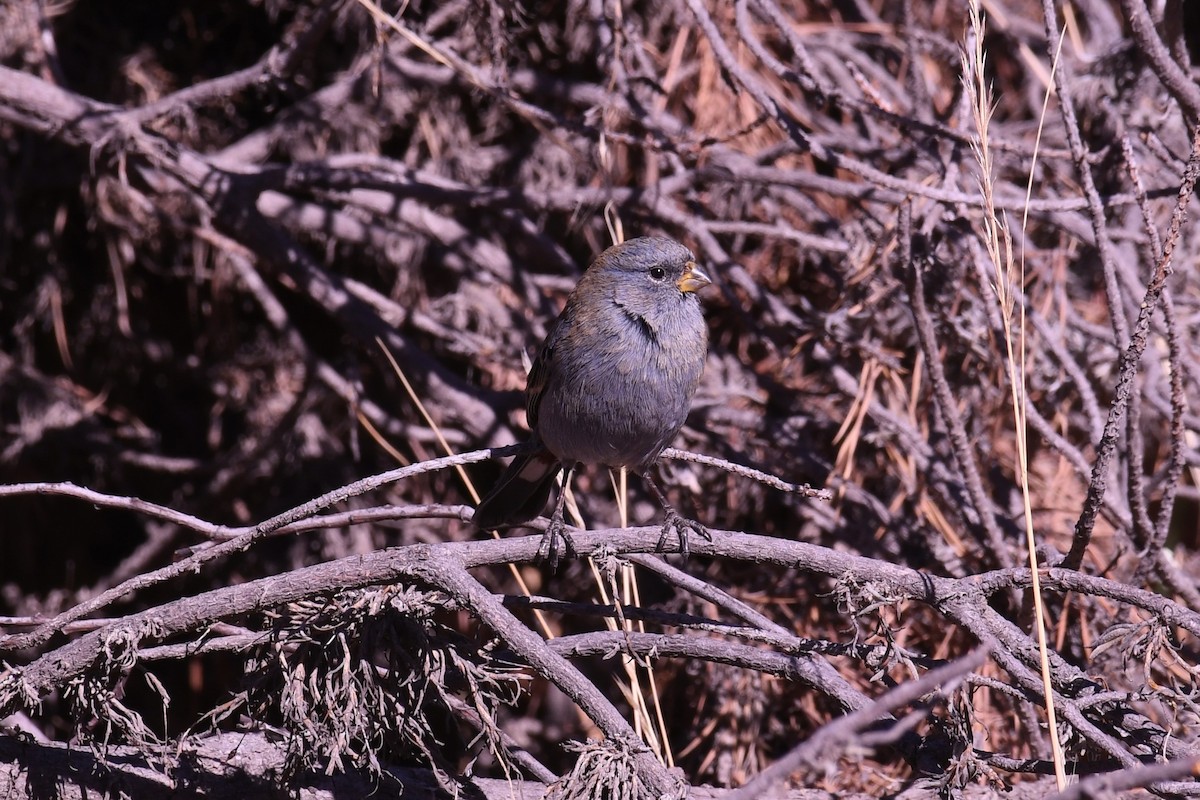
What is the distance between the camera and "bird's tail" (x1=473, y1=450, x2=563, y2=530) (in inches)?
127

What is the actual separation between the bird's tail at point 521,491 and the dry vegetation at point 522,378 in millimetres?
300

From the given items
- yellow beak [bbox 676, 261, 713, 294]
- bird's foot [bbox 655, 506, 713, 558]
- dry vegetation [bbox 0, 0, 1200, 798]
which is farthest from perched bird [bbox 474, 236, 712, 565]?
dry vegetation [bbox 0, 0, 1200, 798]

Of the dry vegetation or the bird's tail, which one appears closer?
the dry vegetation

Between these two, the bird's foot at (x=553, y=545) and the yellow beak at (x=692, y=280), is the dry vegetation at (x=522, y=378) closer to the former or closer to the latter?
the bird's foot at (x=553, y=545)

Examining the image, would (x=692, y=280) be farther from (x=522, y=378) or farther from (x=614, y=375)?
(x=522, y=378)

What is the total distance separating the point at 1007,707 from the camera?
10.5 ft

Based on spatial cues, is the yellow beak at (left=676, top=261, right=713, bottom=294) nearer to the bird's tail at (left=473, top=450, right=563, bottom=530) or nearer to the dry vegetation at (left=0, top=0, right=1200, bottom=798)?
the dry vegetation at (left=0, top=0, right=1200, bottom=798)

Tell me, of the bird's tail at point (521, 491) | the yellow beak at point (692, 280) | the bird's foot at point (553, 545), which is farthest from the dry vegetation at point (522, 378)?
the yellow beak at point (692, 280)

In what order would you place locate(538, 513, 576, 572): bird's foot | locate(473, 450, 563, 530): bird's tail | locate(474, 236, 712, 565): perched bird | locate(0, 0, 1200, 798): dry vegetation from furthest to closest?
locate(473, 450, 563, 530): bird's tail
locate(474, 236, 712, 565): perched bird
locate(538, 513, 576, 572): bird's foot
locate(0, 0, 1200, 798): dry vegetation

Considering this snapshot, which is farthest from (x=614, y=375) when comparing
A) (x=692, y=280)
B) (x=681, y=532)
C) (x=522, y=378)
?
(x=522, y=378)

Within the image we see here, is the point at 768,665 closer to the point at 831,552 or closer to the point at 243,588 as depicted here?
the point at 831,552

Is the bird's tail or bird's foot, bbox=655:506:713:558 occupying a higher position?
bird's foot, bbox=655:506:713:558

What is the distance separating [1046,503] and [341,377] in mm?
2574

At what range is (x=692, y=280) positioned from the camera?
3314 mm
